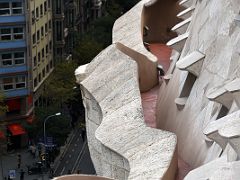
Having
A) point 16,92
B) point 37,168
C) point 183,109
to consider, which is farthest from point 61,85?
point 183,109

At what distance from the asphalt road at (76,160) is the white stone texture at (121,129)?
60.3 feet

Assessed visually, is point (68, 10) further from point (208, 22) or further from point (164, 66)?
point (208, 22)

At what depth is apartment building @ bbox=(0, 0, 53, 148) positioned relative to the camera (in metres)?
42.6

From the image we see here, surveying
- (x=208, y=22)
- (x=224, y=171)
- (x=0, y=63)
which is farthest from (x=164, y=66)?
(x=0, y=63)

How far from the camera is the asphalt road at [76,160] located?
3853 centimetres

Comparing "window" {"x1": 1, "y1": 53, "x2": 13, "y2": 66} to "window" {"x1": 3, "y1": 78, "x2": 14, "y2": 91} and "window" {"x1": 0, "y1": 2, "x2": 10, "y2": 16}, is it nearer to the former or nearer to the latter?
"window" {"x1": 3, "y1": 78, "x2": 14, "y2": 91}

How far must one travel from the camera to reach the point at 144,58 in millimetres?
20750

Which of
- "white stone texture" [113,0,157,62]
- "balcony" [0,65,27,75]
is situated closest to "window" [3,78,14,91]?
"balcony" [0,65,27,75]

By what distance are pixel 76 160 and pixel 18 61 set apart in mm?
7984

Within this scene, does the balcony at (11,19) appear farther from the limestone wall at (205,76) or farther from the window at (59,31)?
the limestone wall at (205,76)

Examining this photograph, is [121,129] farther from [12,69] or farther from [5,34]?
[12,69]

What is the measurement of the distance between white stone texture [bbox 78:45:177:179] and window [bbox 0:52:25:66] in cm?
2296

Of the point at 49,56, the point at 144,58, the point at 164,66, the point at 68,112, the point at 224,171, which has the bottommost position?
the point at 68,112

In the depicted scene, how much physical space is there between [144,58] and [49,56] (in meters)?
30.7
